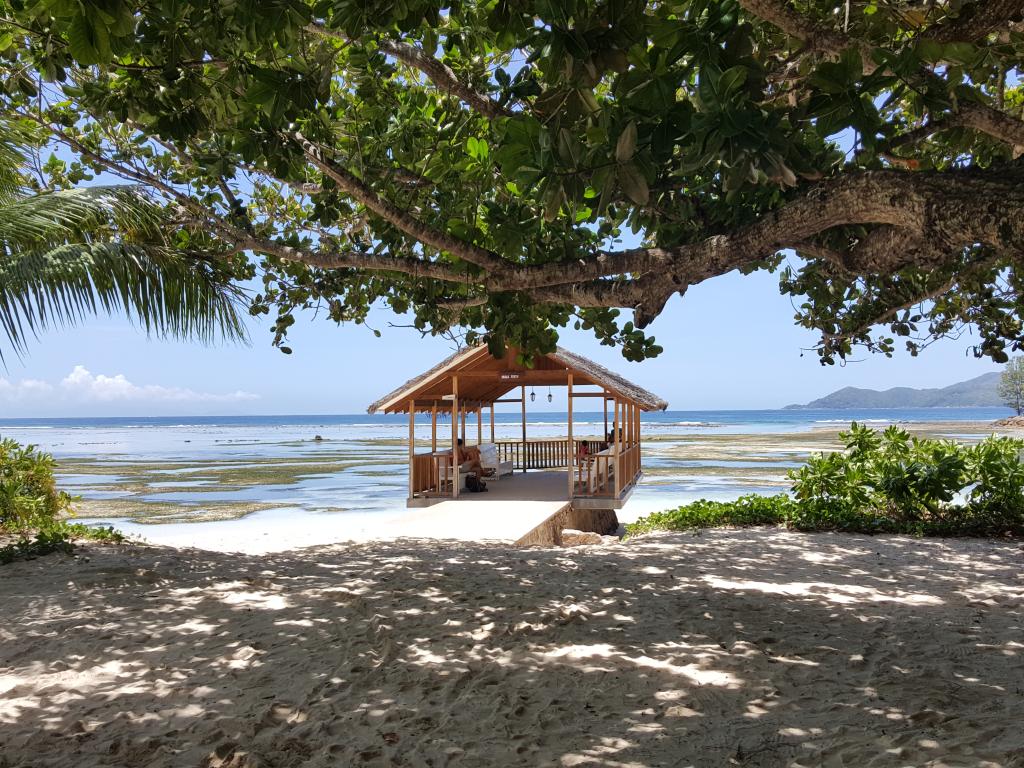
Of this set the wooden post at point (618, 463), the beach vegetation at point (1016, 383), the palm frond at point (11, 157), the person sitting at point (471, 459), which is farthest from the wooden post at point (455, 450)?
the beach vegetation at point (1016, 383)

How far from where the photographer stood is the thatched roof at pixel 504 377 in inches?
482

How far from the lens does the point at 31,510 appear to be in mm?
7812

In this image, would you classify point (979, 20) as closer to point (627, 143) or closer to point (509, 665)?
point (627, 143)

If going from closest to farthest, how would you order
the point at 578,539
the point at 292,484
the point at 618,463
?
the point at 578,539, the point at 618,463, the point at 292,484

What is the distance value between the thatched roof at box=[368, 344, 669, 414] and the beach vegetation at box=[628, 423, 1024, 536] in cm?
393

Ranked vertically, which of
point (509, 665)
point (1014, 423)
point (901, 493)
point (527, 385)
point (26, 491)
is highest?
point (527, 385)

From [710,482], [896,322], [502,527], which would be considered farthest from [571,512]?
[710,482]

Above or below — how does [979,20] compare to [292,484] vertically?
Result: above

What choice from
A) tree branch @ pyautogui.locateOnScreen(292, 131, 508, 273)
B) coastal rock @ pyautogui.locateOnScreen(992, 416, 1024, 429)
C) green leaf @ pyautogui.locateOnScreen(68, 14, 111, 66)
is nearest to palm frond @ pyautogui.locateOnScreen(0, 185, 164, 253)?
tree branch @ pyautogui.locateOnScreen(292, 131, 508, 273)

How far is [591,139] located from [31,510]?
26.1ft

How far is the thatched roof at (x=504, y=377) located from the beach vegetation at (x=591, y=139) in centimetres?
463

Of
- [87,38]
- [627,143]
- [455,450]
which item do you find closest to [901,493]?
[455,450]

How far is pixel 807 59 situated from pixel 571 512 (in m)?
9.41

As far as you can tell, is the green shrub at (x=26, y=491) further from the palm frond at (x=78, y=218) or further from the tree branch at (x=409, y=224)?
the tree branch at (x=409, y=224)
